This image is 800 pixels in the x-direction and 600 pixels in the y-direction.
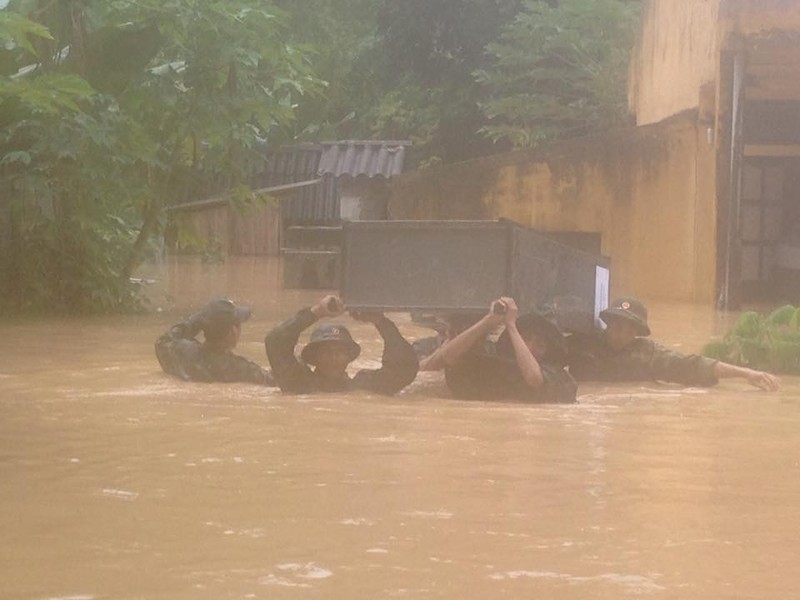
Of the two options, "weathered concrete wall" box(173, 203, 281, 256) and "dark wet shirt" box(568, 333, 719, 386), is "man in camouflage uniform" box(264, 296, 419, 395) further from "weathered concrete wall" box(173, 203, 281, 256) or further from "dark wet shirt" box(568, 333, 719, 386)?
"weathered concrete wall" box(173, 203, 281, 256)

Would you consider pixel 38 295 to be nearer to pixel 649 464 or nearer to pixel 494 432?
pixel 494 432

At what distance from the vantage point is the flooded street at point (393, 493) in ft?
14.0

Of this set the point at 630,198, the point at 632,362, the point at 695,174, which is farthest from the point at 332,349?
the point at 630,198

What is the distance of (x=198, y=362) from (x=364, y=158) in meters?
19.4

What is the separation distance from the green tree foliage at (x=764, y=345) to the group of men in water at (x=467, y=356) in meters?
0.93

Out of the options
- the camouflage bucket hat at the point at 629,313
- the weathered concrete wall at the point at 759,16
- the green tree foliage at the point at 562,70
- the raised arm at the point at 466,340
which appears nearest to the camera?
the raised arm at the point at 466,340

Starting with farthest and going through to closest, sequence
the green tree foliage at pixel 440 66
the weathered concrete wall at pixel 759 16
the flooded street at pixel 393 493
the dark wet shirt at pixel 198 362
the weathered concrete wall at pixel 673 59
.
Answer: the green tree foliage at pixel 440 66
the weathered concrete wall at pixel 673 59
the weathered concrete wall at pixel 759 16
the dark wet shirt at pixel 198 362
the flooded street at pixel 393 493

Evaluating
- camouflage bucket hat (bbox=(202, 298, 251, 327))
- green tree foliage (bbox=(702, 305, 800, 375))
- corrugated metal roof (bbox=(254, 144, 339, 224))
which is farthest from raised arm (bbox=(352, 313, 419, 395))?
corrugated metal roof (bbox=(254, 144, 339, 224))

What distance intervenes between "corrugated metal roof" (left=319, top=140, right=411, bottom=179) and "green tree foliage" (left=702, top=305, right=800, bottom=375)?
17121 mm

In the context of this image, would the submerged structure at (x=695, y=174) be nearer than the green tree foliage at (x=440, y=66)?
Yes

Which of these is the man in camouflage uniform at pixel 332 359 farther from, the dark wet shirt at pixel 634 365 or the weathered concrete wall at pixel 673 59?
the weathered concrete wall at pixel 673 59

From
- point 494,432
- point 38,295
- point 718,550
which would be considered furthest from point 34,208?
point 718,550

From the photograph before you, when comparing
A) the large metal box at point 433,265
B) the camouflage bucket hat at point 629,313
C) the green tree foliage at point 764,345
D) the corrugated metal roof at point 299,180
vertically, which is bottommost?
the green tree foliage at point 764,345

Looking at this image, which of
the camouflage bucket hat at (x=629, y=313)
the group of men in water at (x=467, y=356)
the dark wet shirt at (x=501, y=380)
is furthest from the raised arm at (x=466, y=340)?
the camouflage bucket hat at (x=629, y=313)
